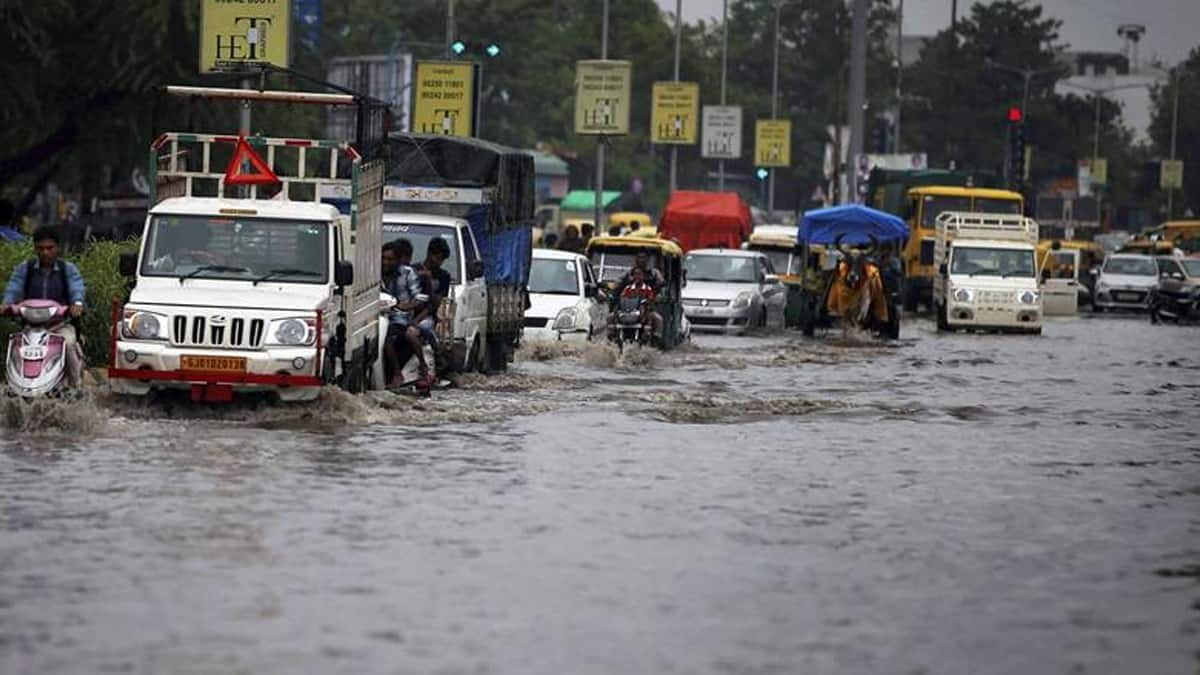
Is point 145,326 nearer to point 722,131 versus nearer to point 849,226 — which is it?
point 849,226

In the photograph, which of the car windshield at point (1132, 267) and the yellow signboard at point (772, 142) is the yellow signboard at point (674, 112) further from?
the yellow signboard at point (772, 142)

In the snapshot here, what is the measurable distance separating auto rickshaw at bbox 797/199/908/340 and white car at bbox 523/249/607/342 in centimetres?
997

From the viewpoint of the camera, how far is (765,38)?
170 m

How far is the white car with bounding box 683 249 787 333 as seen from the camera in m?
45.8

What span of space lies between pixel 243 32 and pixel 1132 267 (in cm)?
4556

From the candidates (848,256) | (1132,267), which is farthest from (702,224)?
(848,256)

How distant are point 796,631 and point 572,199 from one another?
112 metres

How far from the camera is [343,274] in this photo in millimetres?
22125

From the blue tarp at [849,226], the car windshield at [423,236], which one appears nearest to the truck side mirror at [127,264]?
the car windshield at [423,236]

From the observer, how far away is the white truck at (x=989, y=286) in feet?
164

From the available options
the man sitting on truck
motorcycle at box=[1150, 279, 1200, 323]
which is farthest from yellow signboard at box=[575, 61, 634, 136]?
the man sitting on truck

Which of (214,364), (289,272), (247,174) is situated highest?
(247,174)

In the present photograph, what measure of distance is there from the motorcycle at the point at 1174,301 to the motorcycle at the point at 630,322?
28.0m

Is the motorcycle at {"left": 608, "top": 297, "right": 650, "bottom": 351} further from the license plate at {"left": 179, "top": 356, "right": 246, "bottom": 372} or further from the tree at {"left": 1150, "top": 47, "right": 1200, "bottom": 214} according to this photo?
the tree at {"left": 1150, "top": 47, "right": 1200, "bottom": 214}
